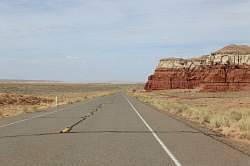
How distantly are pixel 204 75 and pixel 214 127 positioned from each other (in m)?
92.6

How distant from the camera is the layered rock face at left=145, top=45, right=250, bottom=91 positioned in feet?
328

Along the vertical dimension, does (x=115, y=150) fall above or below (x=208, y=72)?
below

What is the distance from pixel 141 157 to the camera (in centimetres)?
1045

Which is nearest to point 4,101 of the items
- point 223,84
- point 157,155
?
point 157,155

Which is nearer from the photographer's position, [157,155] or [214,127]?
[157,155]

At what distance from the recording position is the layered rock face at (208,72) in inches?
3937

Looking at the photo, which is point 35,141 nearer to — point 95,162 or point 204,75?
point 95,162

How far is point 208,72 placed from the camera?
109m

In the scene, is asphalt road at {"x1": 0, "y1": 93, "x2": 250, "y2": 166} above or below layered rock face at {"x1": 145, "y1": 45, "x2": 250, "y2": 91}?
below

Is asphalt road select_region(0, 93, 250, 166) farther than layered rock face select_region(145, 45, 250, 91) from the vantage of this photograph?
No

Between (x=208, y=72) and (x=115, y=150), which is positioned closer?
(x=115, y=150)

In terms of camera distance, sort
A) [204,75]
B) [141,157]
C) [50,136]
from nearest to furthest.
→ [141,157] < [50,136] < [204,75]

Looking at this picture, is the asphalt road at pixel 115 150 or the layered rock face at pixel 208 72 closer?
the asphalt road at pixel 115 150

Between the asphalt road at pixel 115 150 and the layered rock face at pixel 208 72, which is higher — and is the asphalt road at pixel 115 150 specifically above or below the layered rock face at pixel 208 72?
below
